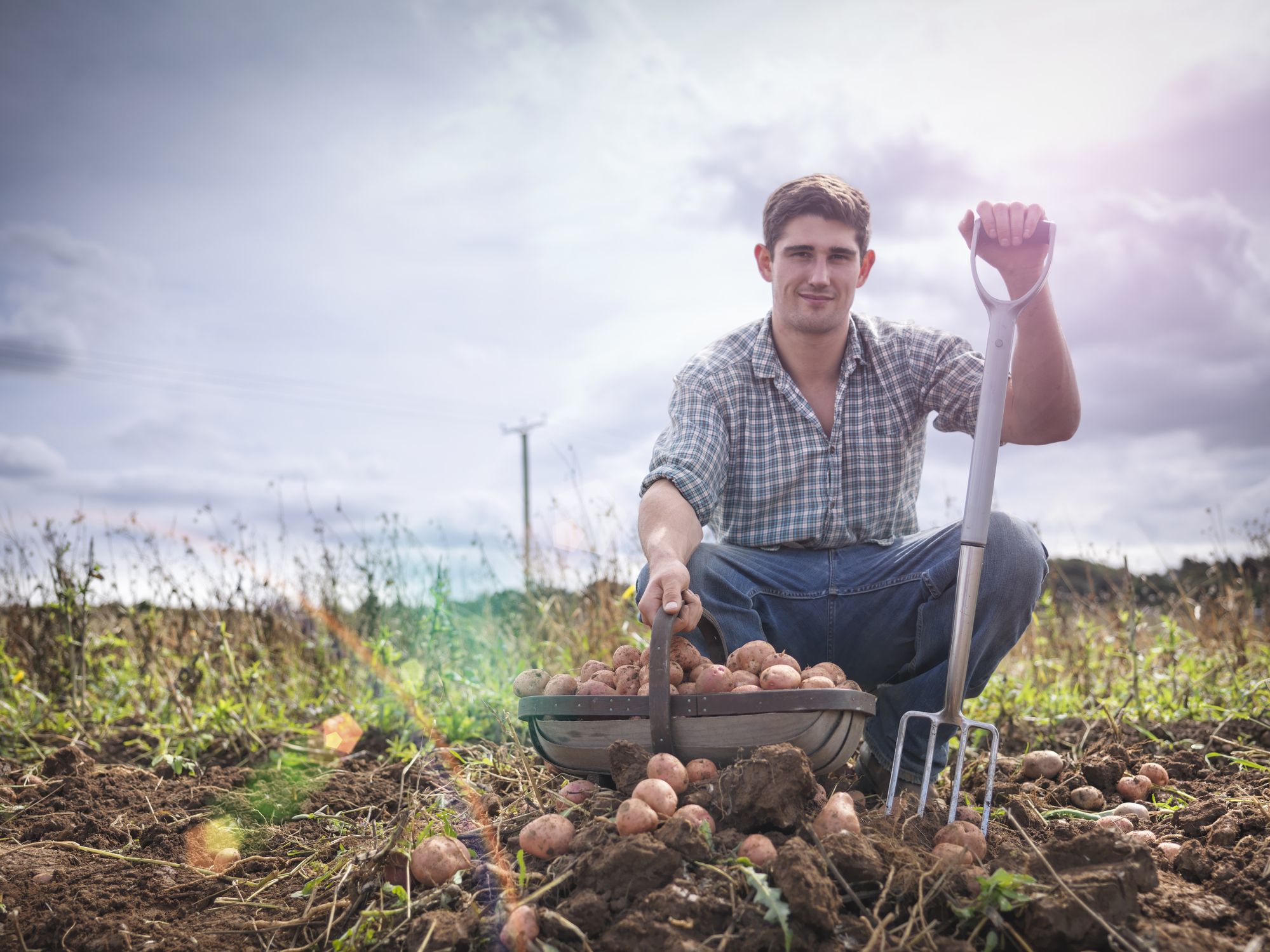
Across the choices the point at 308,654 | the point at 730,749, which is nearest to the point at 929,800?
the point at 730,749

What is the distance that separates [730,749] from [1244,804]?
1706 mm

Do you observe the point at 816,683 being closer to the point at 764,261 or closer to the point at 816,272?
the point at 816,272

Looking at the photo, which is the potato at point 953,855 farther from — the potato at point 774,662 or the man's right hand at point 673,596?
the man's right hand at point 673,596

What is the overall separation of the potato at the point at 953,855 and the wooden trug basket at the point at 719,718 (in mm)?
296

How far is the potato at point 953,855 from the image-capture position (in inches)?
72.4

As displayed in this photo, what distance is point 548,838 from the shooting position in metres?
1.95

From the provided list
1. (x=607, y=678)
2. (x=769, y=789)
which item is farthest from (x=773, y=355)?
(x=769, y=789)

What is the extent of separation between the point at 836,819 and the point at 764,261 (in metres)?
2.36

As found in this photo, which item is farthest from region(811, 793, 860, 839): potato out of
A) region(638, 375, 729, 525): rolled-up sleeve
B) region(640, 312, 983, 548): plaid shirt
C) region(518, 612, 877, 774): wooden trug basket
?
region(640, 312, 983, 548): plaid shirt

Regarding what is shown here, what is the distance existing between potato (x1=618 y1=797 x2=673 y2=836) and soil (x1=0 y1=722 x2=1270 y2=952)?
1.5 inches

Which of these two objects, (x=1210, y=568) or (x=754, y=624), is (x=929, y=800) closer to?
(x=754, y=624)

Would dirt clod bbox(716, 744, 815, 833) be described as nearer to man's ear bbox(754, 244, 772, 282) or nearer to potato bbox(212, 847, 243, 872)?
potato bbox(212, 847, 243, 872)

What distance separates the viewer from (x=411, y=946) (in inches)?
70.0

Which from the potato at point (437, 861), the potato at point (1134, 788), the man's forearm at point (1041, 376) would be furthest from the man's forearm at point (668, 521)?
the potato at point (1134, 788)
